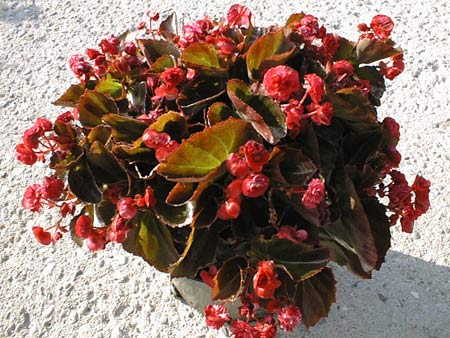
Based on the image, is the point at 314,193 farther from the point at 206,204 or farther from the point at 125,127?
the point at 125,127

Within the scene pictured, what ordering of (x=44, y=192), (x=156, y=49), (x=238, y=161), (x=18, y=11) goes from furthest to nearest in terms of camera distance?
(x=18, y=11) < (x=156, y=49) < (x=44, y=192) < (x=238, y=161)

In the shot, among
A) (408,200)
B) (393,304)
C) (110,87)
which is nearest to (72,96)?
(110,87)

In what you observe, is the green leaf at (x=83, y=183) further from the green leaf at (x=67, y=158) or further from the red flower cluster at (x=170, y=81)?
the red flower cluster at (x=170, y=81)

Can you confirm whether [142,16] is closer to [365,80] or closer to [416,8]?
[416,8]

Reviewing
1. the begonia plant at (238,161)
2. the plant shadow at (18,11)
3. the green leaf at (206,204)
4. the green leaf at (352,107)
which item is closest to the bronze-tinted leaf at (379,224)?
the begonia plant at (238,161)

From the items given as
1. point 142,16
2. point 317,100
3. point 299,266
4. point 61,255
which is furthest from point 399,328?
point 142,16
